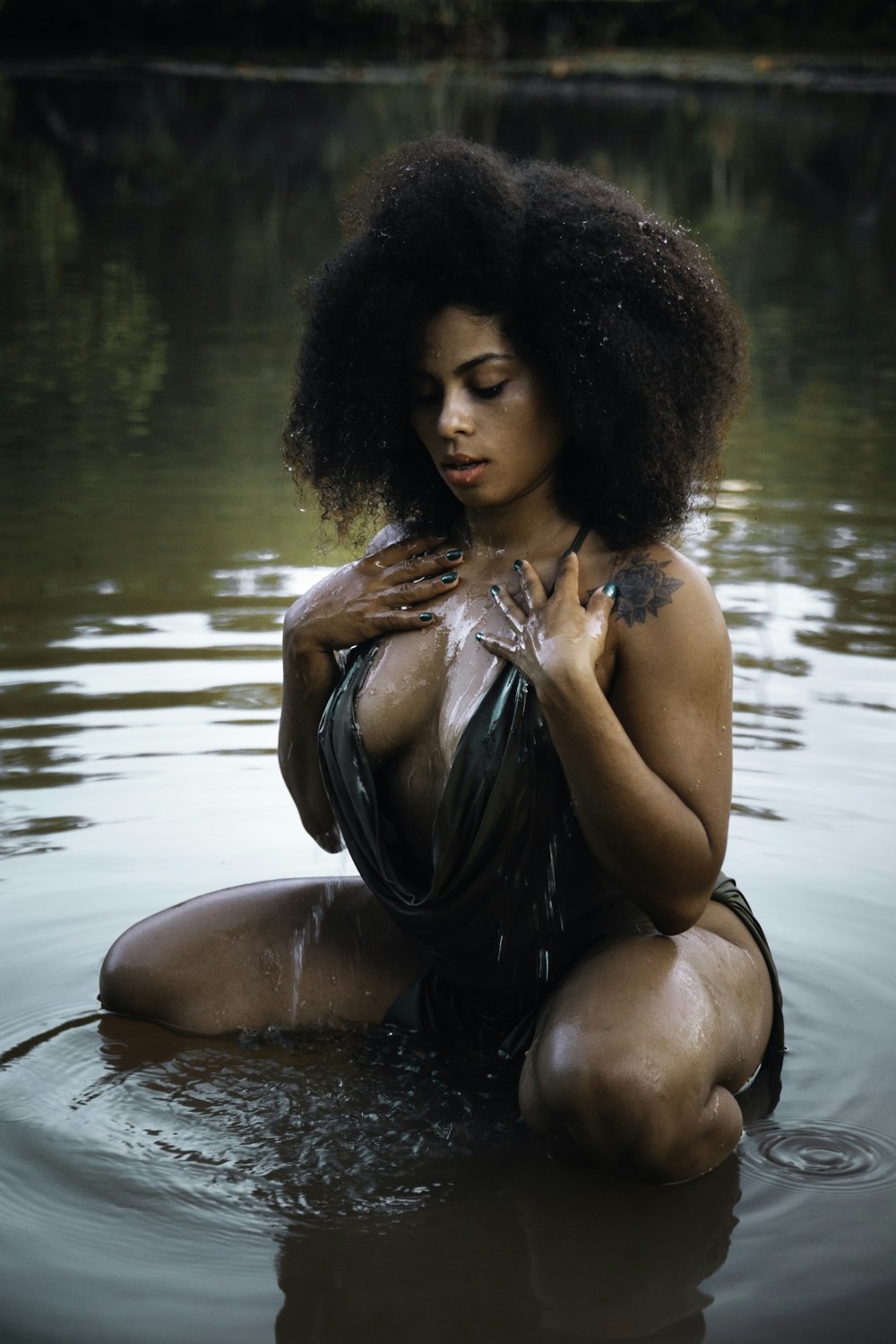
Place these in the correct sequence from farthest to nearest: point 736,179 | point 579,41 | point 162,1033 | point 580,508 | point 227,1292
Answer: point 579,41, point 736,179, point 162,1033, point 580,508, point 227,1292

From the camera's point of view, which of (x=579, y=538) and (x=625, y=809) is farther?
(x=579, y=538)

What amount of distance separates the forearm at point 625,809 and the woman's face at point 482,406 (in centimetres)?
40

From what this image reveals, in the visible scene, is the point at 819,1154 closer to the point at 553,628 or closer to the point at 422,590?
the point at 553,628

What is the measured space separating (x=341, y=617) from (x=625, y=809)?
652mm

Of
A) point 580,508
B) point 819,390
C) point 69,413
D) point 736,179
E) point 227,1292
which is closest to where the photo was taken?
point 227,1292

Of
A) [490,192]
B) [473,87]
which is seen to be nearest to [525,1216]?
[490,192]

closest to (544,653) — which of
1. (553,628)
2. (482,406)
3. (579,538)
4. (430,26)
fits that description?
(553,628)

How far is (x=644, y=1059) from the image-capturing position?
8.30 ft

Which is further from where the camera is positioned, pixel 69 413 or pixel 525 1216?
pixel 69 413

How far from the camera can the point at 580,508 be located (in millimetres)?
2879

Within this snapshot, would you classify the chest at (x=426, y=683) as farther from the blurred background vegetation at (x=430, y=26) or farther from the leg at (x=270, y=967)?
the blurred background vegetation at (x=430, y=26)

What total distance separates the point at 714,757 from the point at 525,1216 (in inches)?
27.6

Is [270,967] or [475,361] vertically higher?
[475,361]

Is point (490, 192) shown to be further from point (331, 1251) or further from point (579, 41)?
point (579, 41)
